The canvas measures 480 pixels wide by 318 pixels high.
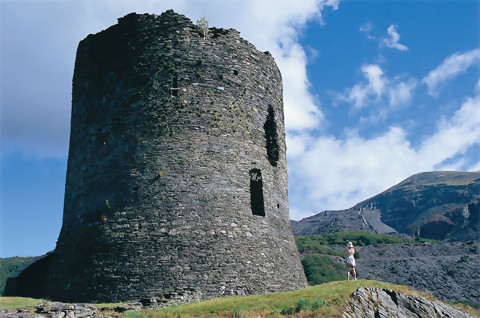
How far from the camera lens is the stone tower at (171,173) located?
53.1ft

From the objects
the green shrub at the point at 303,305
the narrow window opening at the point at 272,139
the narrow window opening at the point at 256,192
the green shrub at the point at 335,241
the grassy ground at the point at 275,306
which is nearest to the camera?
the grassy ground at the point at 275,306

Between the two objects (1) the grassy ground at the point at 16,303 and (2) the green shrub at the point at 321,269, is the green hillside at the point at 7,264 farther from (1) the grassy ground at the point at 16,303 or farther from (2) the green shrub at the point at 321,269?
(1) the grassy ground at the point at 16,303

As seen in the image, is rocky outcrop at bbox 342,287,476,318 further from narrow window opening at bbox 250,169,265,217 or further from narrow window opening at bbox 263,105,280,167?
narrow window opening at bbox 263,105,280,167

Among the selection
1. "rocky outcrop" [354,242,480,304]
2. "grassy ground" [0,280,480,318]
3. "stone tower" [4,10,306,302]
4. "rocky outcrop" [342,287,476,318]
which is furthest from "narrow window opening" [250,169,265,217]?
"rocky outcrop" [354,242,480,304]

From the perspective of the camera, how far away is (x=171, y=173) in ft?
55.9

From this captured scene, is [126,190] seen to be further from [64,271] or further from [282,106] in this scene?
[282,106]

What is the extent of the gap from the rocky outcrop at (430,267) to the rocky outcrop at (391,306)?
40.3 metres

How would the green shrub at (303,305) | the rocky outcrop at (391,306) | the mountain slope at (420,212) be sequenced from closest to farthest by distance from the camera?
the green shrub at (303,305) < the rocky outcrop at (391,306) < the mountain slope at (420,212)

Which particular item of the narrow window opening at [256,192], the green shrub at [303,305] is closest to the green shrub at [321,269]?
the narrow window opening at [256,192]

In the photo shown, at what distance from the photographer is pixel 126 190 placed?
17.2 metres

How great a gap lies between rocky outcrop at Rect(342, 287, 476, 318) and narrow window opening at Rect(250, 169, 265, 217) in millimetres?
5331

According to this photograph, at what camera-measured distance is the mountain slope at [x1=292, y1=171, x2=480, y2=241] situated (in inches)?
4246

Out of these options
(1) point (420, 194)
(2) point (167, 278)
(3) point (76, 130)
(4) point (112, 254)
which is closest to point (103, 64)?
(3) point (76, 130)

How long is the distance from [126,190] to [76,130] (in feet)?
13.4
